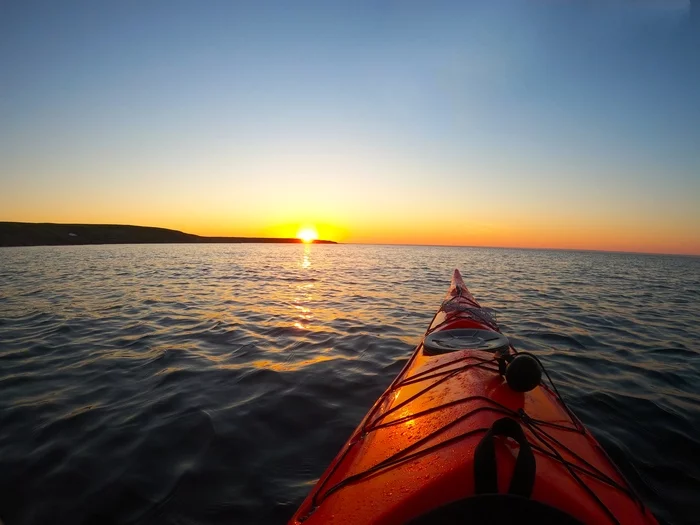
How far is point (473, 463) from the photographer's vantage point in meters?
1.91

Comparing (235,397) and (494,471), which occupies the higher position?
(494,471)

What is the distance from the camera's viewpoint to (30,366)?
627 centimetres

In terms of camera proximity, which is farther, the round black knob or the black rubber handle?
the round black knob

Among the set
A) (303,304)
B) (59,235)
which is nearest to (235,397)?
(303,304)

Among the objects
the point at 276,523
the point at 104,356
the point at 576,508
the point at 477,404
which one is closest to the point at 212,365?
the point at 104,356

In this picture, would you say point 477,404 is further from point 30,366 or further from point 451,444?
point 30,366

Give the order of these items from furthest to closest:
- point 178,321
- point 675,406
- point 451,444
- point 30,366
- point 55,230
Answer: point 55,230
point 178,321
point 30,366
point 675,406
point 451,444

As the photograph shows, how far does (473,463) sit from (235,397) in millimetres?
4373

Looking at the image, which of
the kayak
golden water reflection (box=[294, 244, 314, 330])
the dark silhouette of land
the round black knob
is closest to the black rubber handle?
the kayak

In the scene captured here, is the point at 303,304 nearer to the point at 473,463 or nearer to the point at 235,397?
the point at 235,397

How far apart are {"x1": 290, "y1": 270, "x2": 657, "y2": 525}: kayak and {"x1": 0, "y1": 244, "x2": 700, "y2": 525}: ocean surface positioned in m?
1.35

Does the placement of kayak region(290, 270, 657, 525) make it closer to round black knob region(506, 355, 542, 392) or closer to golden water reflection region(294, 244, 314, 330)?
round black knob region(506, 355, 542, 392)

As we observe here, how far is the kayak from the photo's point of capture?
67.7 inches

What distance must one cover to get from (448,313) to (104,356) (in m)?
7.12
